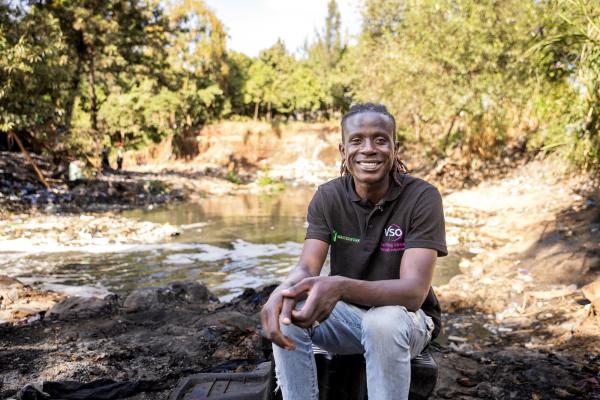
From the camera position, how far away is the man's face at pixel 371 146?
2.24 m

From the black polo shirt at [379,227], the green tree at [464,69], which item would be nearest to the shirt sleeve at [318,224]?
the black polo shirt at [379,227]

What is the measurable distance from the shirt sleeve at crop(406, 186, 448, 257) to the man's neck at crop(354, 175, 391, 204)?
0.19m

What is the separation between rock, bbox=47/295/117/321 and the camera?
15.4ft

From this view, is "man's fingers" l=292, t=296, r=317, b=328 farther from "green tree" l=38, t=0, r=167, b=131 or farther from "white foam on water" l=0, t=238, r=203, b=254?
"green tree" l=38, t=0, r=167, b=131

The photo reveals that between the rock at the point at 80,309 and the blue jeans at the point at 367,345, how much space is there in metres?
3.38

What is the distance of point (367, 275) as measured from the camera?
7.22 feet

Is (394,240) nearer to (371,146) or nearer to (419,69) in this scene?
(371,146)

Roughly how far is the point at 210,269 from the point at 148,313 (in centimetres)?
307

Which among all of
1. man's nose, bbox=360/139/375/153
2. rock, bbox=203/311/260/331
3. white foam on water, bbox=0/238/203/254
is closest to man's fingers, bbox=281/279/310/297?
man's nose, bbox=360/139/375/153

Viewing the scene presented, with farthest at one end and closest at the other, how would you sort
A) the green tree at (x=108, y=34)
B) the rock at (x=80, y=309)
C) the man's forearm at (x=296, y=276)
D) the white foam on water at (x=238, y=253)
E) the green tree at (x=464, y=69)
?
the green tree at (x=108, y=34) < the green tree at (x=464, y=69) < the white foam on water at (x=238, y=253) < the rock at (x=80, y=309) < the man's forearm at (x=296, y=276)

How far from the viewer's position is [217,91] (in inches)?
1118

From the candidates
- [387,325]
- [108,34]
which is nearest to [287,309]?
[387,325]

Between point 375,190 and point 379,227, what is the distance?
0.62 feet

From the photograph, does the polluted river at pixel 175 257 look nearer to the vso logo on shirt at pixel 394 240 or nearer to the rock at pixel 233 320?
the rock at pixel 233 320
